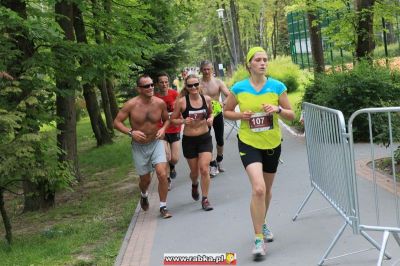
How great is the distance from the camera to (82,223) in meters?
8.48

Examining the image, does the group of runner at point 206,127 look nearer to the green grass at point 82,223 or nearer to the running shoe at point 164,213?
→ the running shoe at point 164,213

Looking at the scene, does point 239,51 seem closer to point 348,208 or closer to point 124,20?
point 124,20

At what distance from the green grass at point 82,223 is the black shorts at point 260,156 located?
1.88 meters

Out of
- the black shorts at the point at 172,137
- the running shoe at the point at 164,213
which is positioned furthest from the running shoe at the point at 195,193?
the black shorts at the point at 172,137

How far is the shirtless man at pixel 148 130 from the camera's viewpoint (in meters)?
7.57

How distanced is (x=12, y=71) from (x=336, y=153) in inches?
219

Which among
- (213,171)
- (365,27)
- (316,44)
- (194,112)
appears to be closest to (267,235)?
(194,112)

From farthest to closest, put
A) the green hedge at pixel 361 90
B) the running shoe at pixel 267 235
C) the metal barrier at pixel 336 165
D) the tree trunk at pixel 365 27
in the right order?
the tree trunk at pixel 365 27 < the green hedge at pixel 361 90 < the running shoe at pixel 267 235 < the metal barrier at pixel 336 165

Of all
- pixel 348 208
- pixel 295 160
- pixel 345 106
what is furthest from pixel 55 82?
pixel 348 208

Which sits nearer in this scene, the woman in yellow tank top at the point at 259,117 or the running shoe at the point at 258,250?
the running shoe at the point at 258,250

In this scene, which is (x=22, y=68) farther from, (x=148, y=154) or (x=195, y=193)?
(x=195, y=193)

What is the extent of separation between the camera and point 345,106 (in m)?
11.5

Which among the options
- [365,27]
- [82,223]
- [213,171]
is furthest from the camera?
[365,27]

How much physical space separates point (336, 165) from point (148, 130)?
3.15 metres
